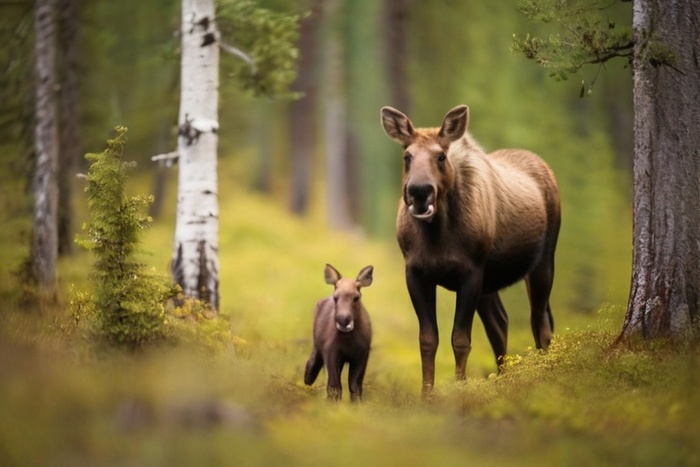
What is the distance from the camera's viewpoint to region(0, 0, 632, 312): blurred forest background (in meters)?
17.0

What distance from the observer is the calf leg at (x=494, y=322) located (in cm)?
1187

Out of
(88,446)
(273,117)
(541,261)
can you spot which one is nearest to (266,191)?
(273,117)

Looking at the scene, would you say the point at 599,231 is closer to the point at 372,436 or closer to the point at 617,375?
the point at 617,375

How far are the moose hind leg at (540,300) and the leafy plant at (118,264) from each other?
5422mm

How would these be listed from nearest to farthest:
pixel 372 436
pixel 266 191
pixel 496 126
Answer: pixel 372 436, pixel 496 126, pixel 266 191

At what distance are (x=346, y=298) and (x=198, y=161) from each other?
2603 mm

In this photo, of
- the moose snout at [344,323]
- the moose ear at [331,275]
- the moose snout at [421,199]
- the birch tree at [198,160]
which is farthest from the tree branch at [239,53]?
the moose snout at [344,323]

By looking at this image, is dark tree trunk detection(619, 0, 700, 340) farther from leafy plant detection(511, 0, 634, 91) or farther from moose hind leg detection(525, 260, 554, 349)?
moose hind leg detection(525, 260, 554, 349)

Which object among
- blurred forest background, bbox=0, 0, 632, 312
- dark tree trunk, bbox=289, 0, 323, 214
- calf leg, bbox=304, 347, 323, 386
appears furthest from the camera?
dark tree trunk, bbox=289, 0, 323, 214

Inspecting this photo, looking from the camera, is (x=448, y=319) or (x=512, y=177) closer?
(x=512, y=177)

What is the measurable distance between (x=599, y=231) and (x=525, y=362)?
36.4 feet

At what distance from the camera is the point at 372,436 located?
21.6 feet

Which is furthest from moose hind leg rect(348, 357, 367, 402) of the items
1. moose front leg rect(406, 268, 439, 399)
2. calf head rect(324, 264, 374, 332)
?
moose front leg rect(406, 268, 439, 399)

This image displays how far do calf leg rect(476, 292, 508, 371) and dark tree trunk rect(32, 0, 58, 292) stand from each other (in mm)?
6685
